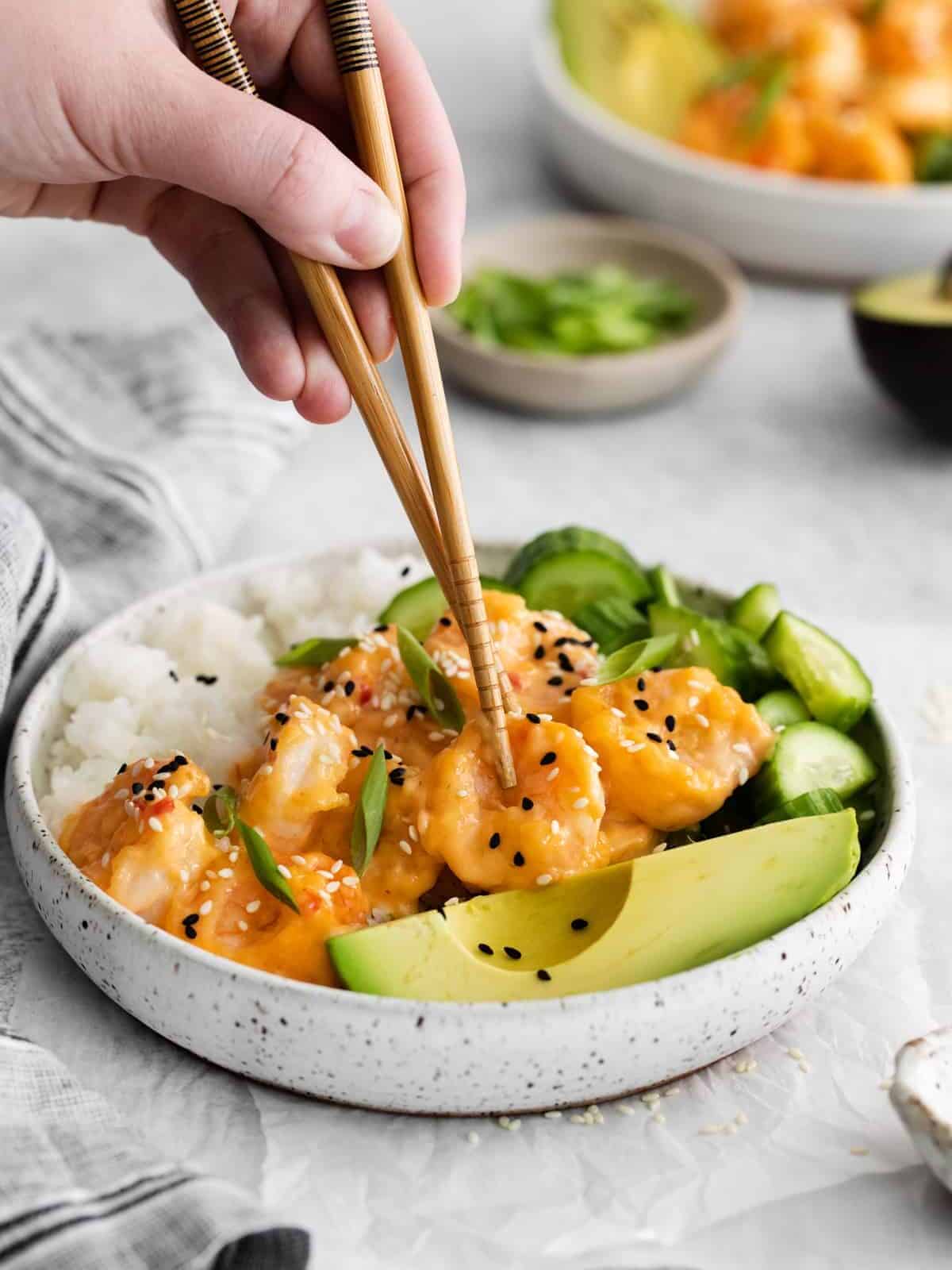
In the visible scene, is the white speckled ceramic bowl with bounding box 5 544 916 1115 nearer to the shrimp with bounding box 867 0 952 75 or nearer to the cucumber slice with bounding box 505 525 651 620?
the cucumber slice with bounding box 505 525 651 620

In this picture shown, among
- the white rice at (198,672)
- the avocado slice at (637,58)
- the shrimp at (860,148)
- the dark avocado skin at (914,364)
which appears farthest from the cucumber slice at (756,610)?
the avocado slice at (637,58)

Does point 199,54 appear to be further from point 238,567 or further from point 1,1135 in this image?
point 1,1135

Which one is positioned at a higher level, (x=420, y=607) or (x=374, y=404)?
(x=374, y=404)

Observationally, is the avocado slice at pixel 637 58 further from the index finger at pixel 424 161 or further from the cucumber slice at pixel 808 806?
the cucumber slice at pixel 808 806

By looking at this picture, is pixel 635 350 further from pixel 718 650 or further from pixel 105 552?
pixel 718 650

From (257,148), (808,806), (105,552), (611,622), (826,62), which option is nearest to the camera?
(257,148)

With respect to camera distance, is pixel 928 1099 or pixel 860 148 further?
pixel 860 148

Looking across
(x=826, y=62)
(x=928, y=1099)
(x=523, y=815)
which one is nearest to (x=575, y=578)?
(x=523, y=815)

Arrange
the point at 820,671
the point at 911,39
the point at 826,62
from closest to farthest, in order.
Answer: the point at 820,671, the point at 826,62, the point at 911,39
